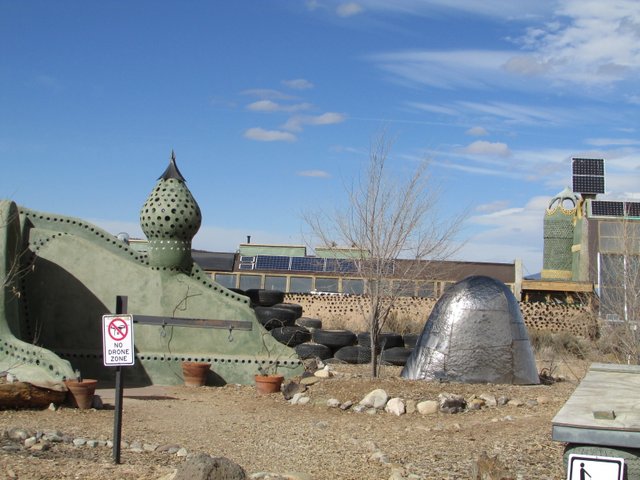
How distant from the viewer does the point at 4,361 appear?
1192 centimetres

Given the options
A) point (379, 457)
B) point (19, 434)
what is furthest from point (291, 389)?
point (19, 434)

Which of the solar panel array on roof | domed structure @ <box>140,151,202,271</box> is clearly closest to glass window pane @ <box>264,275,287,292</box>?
domed structure @ <box>140,151,202,271</box>

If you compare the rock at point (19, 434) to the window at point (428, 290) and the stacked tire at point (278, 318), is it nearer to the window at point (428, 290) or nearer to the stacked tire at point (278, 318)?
the stacked tire at point (278, 318)

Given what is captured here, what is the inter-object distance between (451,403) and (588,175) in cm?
3039

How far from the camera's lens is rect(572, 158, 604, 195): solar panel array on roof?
3875cm

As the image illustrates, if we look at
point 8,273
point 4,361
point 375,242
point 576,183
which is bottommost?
point 4,361

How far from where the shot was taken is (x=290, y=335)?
18.6 metres

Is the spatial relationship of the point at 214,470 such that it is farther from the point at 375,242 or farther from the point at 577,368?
the point at 577,368

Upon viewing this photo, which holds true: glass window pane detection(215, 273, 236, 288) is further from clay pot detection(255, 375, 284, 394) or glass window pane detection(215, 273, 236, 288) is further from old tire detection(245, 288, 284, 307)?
clay pot detection(255, 375, 284, 394)

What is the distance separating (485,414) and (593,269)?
958 inches

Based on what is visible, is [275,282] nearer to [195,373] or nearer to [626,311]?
[195,373]

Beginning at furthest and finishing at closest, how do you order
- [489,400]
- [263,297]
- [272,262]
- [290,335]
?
[272,262] < [263,297] < [290,335] < [489,400]

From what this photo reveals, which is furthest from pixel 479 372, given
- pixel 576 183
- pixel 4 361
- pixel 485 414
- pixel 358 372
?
pixel 576 183

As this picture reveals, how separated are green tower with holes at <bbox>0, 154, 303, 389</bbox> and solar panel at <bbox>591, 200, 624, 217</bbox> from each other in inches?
1021
